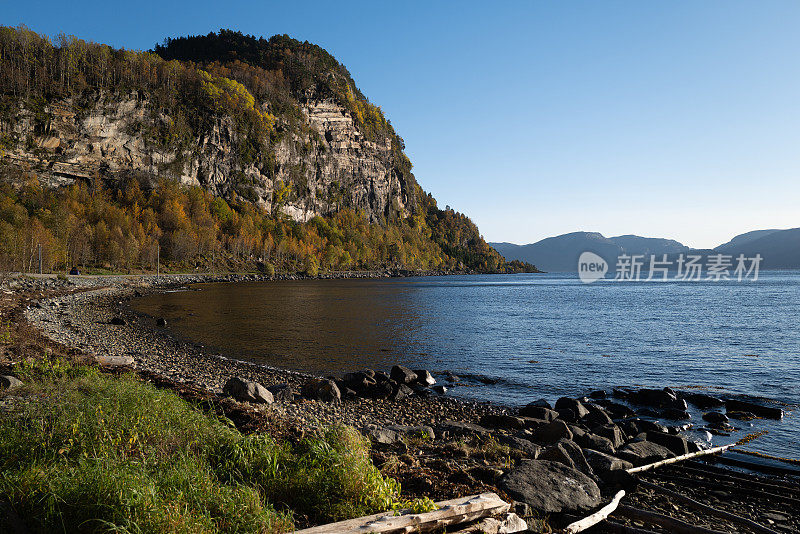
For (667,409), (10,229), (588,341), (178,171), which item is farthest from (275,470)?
(178,171)

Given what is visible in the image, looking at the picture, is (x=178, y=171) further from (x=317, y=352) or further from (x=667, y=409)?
(x=667, y=409)

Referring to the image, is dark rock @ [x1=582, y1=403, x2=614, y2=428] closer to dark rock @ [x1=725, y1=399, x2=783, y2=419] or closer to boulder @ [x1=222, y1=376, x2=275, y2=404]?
dark rock @ [x1=725, y1=399, x2=783, y2=419]

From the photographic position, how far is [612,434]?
1398cm

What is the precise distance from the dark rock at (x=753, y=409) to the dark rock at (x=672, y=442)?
742 cm

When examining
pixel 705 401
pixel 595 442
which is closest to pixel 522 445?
pixel 595 442

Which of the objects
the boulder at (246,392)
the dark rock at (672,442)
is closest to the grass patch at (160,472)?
the boulder at (246,392)

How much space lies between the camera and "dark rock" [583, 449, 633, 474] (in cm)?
1060

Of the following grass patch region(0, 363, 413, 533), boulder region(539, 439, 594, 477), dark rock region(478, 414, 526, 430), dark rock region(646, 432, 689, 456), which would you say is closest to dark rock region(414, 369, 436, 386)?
dark rock region(478, 414, 526, 430)

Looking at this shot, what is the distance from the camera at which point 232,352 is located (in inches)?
1128

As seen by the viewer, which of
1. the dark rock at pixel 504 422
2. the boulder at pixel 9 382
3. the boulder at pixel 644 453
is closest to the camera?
the boulder at pixel 9 382

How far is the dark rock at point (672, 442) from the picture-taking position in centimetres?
1316

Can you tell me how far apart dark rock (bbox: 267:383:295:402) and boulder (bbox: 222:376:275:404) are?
2.00 m

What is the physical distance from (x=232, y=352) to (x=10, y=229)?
6786cm

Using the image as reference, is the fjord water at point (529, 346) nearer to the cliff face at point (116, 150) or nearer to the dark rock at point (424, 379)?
the dark rock at point (424, 379)
